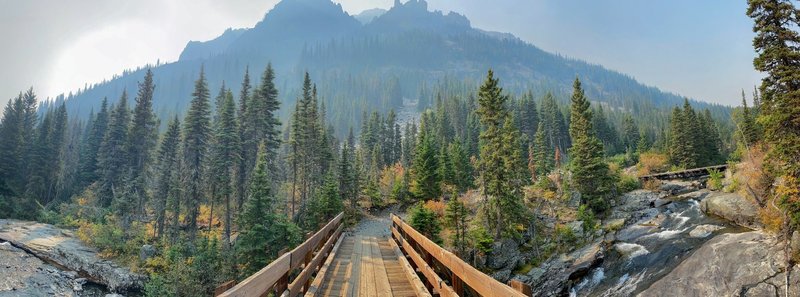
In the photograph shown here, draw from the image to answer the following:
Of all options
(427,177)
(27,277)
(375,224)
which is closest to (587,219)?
(427,177)

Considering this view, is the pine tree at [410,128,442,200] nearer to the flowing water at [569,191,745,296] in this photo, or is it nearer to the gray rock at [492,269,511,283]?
the gray rock at [492,269,511,283]

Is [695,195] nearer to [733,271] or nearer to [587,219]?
[587,219]

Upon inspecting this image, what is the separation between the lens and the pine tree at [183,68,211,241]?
3797cm

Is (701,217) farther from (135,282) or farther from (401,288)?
(135,282)

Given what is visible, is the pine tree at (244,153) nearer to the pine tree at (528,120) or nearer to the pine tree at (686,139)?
the pine tree at (686,139)

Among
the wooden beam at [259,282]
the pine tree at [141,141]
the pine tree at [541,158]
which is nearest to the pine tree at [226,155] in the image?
the pine tree at [141,141]

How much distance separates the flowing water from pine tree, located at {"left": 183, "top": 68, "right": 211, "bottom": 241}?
36.6 m

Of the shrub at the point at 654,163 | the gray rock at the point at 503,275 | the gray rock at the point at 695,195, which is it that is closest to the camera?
the gray rock at the point at 503,275

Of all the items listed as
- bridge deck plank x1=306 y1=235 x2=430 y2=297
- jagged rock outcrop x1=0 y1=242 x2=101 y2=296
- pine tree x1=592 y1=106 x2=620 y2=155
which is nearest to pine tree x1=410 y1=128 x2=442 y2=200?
jagged rock outcrop x1=0 y1=242 x2=101 y2=296

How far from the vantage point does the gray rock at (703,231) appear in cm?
2412

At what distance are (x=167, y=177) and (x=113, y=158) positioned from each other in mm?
10855

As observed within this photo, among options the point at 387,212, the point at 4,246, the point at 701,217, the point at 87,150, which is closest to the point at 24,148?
the point at 87,150

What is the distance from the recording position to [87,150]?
190 feet

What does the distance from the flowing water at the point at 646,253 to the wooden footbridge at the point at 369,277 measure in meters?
18.1
